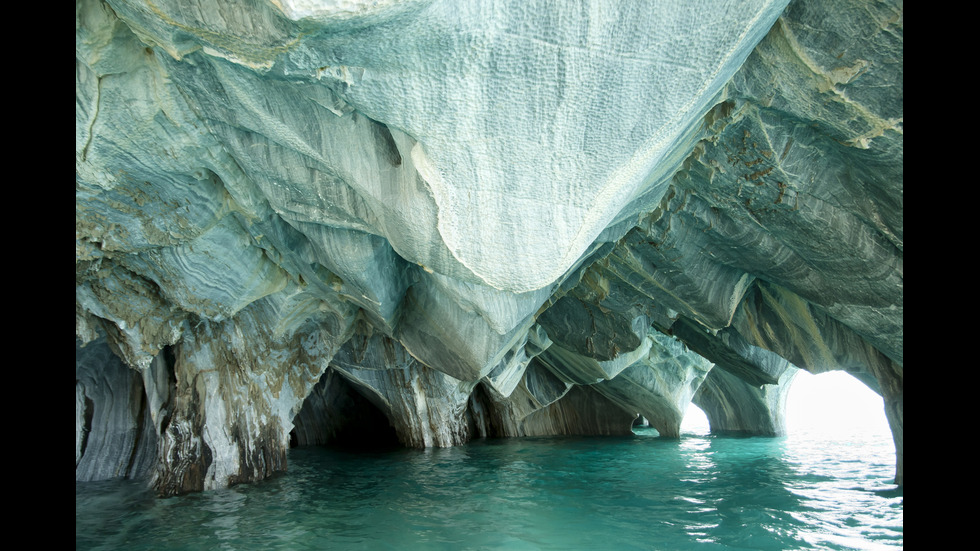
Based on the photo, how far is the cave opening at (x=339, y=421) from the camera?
1756cm

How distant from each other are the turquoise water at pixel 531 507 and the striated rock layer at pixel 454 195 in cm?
122

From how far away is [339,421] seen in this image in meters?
18.9

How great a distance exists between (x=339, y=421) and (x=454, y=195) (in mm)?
15415

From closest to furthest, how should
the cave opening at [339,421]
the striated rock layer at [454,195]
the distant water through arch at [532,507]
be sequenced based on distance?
the striated rock layer at [454,195] < the distant water through arch at [532,507] < the cave opening at [339,421]

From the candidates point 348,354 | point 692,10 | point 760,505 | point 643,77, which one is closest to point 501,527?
point 760,505

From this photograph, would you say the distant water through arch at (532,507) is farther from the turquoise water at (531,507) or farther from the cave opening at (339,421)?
the cave opening at (339,421)

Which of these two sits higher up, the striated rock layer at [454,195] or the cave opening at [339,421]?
the striated rock layer at [454,195]

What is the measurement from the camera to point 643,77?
4652 mm

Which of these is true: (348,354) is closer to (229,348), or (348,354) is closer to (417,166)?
(229,348)

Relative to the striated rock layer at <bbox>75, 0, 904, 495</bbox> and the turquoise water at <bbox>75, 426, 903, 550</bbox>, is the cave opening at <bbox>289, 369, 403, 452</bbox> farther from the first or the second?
the striated rock layer at <bbox>75, 0, 904, 495</bbox>

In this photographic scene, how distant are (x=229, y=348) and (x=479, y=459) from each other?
5494mm

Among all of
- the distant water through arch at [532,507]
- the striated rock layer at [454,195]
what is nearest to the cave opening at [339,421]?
the distant water through arch at [532,507]

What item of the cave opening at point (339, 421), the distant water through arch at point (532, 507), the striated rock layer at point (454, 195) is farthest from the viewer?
the cave opening at point (339, 421)

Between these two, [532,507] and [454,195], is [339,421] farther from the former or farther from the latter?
[454,195]
